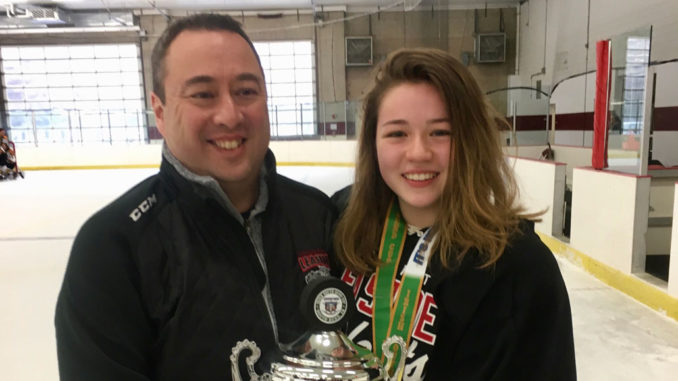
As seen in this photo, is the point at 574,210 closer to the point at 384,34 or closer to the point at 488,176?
the point at 488,176

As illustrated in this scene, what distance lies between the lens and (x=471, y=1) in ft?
43.0

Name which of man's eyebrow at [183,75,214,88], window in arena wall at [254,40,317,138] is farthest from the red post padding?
window in arena wall at [254,40,317,138]

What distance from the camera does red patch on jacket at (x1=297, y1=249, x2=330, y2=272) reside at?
1122 mm

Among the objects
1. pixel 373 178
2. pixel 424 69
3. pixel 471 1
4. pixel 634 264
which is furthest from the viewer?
pixel 471 1

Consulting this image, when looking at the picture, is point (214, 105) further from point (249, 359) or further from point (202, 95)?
point (249, 359)

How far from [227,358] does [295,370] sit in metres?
0.24

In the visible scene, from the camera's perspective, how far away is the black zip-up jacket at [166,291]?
91 cm

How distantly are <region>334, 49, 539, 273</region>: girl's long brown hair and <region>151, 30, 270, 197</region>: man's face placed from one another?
0.32m

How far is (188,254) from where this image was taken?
38.7 inches

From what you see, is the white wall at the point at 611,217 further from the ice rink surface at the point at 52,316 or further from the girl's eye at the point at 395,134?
the girl's eye at the point at 395,134

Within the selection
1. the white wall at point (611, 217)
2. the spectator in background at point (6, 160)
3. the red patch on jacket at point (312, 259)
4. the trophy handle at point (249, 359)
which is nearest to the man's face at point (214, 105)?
the red patch on jacket at point (312, 259)

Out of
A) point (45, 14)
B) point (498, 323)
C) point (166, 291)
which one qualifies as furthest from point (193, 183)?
point (45, 14)

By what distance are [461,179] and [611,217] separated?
3.11 m

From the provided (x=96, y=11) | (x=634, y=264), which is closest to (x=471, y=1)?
(x=96, y=11)
